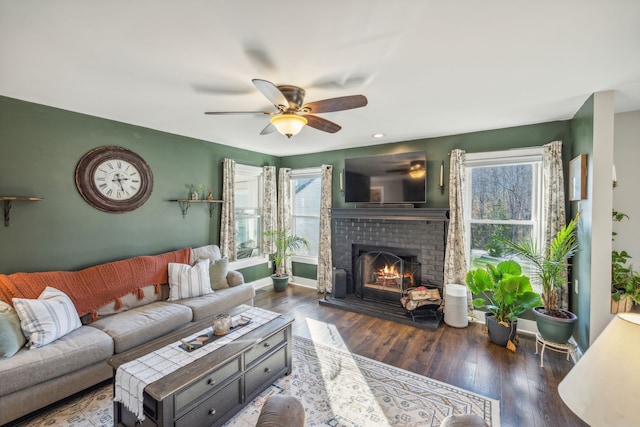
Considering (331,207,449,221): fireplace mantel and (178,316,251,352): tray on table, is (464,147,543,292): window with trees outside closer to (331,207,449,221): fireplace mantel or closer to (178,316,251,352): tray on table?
(331,207,449,221): fireplace mantel

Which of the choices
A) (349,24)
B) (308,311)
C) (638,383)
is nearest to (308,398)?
(308,311)

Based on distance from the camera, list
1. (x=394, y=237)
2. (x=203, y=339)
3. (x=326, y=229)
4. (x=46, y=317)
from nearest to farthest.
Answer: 1. (x=203, y=339)
2. (x=46, y=317)
3. (x=394, y=237)
4. (x=326, y=229)

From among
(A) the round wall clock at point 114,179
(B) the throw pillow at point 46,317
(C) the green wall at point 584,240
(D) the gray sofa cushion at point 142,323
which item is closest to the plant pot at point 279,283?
(D) the gray sofa cushion at point 142,323

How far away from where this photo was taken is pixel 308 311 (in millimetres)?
4098

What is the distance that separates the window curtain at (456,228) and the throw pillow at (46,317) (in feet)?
13.6

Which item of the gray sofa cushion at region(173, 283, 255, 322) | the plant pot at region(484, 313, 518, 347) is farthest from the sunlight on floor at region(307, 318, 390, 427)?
the plant pot at region(484, 313, 518, 347)

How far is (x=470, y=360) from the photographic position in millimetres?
2773

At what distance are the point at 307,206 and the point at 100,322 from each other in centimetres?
354

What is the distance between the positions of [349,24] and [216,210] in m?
3.64

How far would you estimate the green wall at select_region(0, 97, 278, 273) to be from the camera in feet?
8.73

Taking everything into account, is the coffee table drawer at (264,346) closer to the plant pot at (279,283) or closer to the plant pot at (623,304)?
the plant pot at (279,283)

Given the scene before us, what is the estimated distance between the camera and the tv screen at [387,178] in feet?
12.9

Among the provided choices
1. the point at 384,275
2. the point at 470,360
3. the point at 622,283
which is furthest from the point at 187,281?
the point at 622,283

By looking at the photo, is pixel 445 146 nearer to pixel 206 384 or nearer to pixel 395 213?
pixel 395 213
